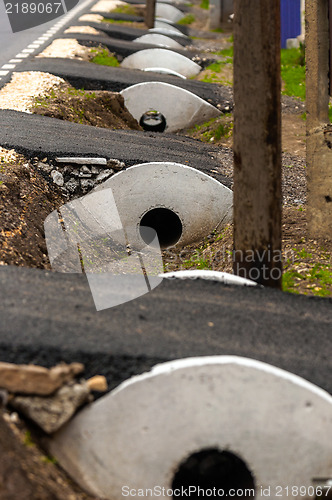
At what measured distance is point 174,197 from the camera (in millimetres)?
10391

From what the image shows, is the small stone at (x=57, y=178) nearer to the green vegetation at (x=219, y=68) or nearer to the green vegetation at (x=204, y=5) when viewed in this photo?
the green vegetation at (x=219, y=68)

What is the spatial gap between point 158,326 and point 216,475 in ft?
4.48

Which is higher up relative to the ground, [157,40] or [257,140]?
[257,140]

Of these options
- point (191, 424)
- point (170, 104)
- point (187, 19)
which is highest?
point (187, 19)

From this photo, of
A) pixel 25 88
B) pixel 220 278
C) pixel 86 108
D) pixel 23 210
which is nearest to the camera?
pixel 220 278

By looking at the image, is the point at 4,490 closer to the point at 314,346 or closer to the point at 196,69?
the point at 314,346

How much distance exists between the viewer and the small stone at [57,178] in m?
10.2

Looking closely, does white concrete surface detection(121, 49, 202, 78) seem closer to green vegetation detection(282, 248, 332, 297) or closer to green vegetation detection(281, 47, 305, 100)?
green vegetation detection(281, 47, 305, 100)

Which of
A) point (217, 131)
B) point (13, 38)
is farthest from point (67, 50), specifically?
point (217, 131)

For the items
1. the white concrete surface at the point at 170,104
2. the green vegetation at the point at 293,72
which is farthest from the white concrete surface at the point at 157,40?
the white concrete surface at the point at 170,104

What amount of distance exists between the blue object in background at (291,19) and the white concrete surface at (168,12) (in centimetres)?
1054

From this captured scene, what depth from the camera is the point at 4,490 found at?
3.95m

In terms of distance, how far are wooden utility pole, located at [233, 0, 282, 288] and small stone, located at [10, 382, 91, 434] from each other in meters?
2.49

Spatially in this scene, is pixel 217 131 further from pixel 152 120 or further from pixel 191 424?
pixel 191 424
